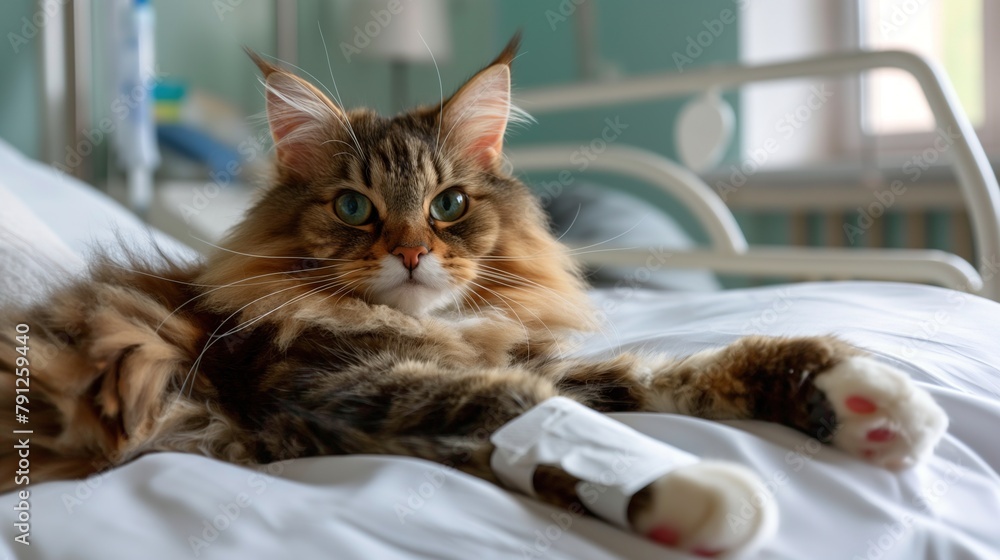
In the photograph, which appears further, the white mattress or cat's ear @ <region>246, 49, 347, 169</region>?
cat's ear @ <region>246, 49, 347, 169</region>

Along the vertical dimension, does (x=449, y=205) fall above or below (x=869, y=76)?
below

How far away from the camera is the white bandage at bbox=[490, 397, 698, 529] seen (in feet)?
2.32

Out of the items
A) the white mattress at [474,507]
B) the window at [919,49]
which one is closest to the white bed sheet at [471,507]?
the white mattress at [474,507]

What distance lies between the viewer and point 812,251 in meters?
2.04

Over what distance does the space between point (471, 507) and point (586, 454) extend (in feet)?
0.38

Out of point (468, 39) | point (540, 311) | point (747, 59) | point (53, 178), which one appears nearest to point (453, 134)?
point (540, 311)

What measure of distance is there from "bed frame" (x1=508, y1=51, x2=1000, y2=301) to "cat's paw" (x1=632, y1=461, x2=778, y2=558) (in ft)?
3.85

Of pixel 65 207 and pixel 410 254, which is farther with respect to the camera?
pixel 65 207

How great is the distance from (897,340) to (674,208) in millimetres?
2668

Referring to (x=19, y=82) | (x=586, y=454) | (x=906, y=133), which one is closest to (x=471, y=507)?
(x=586, y=454)

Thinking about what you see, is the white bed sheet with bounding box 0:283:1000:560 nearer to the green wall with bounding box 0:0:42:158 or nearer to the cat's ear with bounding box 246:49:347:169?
the cat's ear with bounding box 246:49:347:169

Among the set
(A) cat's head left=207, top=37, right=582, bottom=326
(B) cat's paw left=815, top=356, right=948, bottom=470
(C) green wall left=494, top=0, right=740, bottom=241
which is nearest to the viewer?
(B) cat's paw left=815, top=356, right=948, bottom=470

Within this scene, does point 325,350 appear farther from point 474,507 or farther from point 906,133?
point 906,133

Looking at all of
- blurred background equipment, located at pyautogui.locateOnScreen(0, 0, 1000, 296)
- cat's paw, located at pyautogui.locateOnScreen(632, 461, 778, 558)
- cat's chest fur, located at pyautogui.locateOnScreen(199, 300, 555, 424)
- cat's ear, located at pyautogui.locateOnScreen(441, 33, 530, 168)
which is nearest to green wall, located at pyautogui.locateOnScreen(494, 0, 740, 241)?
blurred background equipment, located at pyautogui.locateOnScreen(0, 0, 1000, 296)
